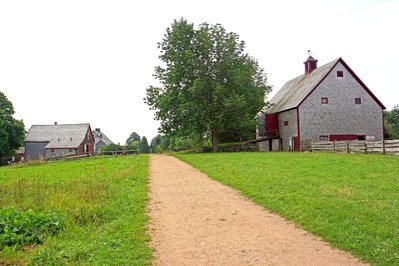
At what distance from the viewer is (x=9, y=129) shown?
59.1 m

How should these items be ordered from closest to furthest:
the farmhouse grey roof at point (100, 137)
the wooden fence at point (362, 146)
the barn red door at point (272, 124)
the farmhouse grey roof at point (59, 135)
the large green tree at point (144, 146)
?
the wooden fence at point (362, 146), the barn red door at point (272, 124), the farmhouse grey roof at point (59, 135), the farmhouse grey roof at point (100, 137), the large green tree at point (144, 146)

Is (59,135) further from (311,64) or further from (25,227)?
(25,227)

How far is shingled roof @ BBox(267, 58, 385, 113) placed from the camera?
1502 inches

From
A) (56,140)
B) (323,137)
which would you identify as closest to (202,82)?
(323,137)

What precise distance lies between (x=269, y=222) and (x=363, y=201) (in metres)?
2.94

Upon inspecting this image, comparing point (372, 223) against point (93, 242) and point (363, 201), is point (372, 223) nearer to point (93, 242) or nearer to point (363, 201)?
point (363, 201)

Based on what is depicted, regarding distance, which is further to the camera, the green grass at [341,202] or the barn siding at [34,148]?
the barn siding at [34,148]

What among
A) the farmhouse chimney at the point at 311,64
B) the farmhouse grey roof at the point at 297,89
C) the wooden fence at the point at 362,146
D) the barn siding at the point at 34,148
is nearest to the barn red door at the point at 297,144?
the wooden fence at the point at 362,146

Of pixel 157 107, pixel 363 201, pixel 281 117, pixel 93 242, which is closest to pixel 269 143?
pixel 281 117

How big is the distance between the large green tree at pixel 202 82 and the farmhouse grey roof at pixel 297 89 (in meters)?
4.52

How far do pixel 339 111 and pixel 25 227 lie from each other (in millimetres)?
36214

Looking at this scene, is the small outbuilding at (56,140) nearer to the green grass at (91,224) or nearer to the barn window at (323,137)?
the barn window at (323,137)

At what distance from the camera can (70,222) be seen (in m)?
8.47

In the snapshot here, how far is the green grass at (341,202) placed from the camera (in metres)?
6.46
